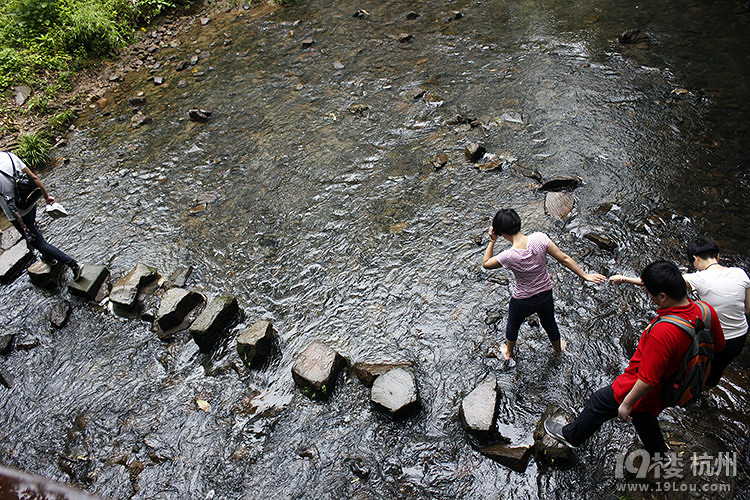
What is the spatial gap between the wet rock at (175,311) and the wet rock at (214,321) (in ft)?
1.23

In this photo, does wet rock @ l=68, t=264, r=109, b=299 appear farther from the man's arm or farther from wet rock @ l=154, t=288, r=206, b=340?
the man's arm

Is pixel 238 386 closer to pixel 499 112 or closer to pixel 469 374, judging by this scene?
pixel 469 374

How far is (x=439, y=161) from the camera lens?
7.13 metres

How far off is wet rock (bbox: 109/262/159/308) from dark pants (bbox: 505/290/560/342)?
4.96 m

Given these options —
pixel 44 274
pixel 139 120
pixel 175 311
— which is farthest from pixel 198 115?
pixel 175 311

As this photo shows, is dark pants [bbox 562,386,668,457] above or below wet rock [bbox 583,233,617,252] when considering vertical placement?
above

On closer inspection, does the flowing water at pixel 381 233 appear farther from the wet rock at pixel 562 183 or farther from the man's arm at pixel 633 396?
the man's arm at pixel 633 396

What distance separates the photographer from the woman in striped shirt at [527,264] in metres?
3.75

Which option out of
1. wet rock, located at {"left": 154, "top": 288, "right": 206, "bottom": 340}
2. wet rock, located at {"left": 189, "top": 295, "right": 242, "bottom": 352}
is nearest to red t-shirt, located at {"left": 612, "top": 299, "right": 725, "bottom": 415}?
wet rock, located at {"left": 189, "top": 295, "right": 242, "bottom": 352}

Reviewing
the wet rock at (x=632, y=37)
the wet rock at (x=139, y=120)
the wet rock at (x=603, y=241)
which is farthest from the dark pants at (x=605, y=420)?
the wet rock at (x=139, y=120)

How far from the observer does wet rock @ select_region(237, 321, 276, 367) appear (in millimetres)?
4855

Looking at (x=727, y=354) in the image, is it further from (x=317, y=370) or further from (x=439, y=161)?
(x=439, y=161)

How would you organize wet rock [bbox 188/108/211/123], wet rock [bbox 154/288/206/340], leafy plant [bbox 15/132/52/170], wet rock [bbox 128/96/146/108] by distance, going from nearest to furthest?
1. wet rock [bbox 154/288/206/340]
2. leafy plant [bbox 15/132/52/170]
3. wet rock [bbox 188/108/211/123]
4. wet rock [bbox 128/96/146/108]

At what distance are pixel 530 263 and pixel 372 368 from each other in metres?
2.03
